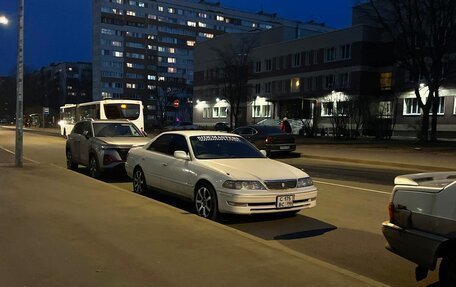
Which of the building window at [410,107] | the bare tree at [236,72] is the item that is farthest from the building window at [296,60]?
the building window at [410,107]

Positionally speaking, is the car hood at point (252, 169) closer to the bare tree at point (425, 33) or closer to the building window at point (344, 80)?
the bare tree at point (425, 33)

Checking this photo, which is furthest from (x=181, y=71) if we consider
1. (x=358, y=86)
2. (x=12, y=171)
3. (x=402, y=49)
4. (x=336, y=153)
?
(x=12, y=171)

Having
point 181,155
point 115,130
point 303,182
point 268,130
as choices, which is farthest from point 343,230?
point 268,130

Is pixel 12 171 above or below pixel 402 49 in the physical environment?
below

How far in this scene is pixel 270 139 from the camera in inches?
883

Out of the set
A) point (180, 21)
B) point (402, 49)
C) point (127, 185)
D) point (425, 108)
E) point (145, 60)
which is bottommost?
point (127, 185)

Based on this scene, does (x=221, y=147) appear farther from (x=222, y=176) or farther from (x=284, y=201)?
(x=284, y=201)

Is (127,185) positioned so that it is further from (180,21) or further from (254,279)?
(180,21)

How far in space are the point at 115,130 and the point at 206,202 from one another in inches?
293

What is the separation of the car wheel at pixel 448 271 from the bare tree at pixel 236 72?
195ft

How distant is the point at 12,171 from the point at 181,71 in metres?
136

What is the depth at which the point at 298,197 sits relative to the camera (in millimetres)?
7871

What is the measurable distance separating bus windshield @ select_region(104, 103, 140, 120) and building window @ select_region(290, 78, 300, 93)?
3752 centimetres

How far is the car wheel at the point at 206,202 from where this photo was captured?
7.86 meters
